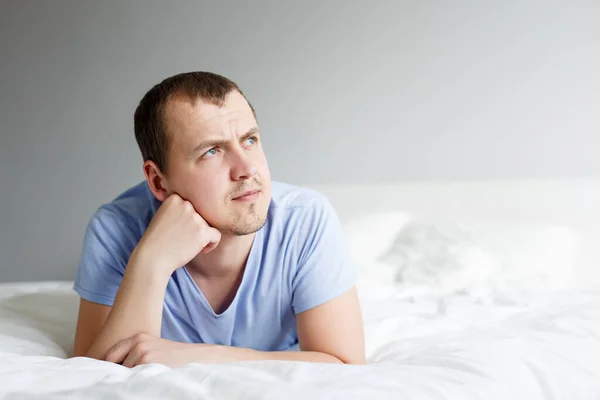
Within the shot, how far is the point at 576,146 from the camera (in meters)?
2.36

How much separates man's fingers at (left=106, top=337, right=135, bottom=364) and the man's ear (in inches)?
13.6

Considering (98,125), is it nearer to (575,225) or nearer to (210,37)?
(210,37)

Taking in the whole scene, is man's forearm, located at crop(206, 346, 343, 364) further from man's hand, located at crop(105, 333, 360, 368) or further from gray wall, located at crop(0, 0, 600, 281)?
gray wall, located at crop(0, 0, 600, 281)

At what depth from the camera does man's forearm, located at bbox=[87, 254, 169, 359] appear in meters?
1.26

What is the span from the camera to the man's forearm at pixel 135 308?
4.14 feet

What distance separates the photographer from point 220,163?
135 centimetres

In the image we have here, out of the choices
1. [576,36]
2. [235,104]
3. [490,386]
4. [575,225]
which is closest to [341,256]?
[235,104]

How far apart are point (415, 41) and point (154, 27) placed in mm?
952

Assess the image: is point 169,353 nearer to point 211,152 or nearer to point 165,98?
point 211,152

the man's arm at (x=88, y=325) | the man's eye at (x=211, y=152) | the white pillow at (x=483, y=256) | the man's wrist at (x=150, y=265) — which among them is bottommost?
the white pillow at (x=483, y=256)

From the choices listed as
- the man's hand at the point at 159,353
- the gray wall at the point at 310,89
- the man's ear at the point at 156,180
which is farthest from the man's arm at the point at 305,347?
the gray wall at the point at 310,89

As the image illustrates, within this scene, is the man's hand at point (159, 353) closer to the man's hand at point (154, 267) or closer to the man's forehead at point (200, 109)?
the man's hand at point (154, 267)

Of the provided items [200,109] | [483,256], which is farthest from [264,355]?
[483,256]

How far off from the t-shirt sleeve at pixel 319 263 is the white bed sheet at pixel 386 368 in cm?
22
